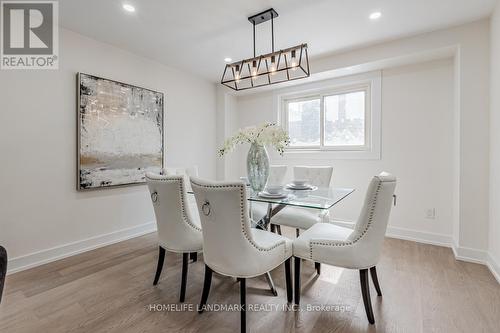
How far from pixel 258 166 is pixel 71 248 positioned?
2.35m

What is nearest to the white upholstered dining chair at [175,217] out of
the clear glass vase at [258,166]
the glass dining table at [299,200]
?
the glass dining table at [299,200]

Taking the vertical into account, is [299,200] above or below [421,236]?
above

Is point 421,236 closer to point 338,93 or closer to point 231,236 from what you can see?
point 338,93

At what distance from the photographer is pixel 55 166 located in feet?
8.58

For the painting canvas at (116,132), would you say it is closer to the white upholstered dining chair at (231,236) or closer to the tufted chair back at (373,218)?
the white upholstered dining chair at (231,236)

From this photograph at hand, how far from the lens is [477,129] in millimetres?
2496

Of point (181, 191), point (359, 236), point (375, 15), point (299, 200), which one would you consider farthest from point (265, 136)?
point (375, 15)

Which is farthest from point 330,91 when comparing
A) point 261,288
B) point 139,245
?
point 139,245

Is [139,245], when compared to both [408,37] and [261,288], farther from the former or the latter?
[408,37]

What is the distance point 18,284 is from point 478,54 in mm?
4971

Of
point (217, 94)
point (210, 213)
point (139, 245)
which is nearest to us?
point (210, 213)

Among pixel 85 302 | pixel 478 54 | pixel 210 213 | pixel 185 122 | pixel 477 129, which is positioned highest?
pixel 478 54

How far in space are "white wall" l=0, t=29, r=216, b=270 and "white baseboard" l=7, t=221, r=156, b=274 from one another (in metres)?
0.01

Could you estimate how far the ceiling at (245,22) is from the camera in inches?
88.2
